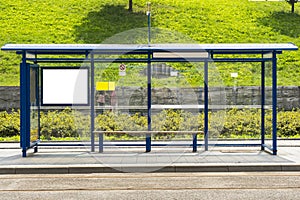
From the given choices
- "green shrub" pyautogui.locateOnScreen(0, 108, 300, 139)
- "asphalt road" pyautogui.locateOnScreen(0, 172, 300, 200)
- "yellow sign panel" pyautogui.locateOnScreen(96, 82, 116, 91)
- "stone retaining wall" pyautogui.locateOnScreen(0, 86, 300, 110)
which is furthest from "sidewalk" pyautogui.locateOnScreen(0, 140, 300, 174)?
"stone retaining wall" pyautogui.locateOnScreen(0, 86, 300, 110)

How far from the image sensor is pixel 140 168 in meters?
11.5

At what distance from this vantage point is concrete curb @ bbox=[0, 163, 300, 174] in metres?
11.3

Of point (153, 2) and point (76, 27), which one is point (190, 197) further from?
point (153, 2)

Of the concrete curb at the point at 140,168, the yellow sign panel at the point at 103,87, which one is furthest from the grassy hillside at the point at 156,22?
the concrete curb at the point at 140,168

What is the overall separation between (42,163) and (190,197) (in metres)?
4.31

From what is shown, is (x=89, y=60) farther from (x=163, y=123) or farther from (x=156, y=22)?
(x=156, y=22)

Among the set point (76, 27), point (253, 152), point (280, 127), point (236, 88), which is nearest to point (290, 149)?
point (253, 152)

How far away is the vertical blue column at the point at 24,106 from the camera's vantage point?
1305 centimetres

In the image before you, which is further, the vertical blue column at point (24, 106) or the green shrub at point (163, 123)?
the green shrub at point (163, 123)

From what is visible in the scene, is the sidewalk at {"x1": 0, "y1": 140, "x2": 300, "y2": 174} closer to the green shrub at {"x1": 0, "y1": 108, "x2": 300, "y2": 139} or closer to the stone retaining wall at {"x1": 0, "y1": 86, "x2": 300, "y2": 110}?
the green shrub at {"x1": 0, "y1": 108, "x2": 300, "y2": 139}

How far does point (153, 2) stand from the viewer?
147 feet

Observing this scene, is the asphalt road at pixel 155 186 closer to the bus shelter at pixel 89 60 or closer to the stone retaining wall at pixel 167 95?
the bus shelter at pixel 89 60

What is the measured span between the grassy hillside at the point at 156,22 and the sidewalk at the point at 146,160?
55.8 feet

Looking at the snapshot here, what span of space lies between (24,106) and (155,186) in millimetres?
4657
